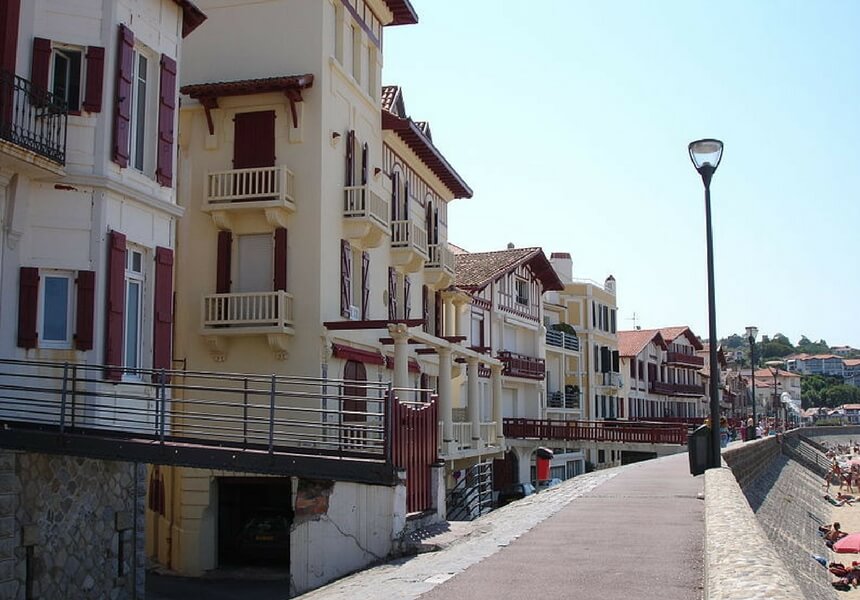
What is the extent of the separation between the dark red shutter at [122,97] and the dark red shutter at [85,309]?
2015mm

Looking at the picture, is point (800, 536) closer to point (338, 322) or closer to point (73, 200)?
point (338, 322)

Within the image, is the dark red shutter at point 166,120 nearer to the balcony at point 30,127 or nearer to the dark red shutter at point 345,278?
the balcony at point 30,127

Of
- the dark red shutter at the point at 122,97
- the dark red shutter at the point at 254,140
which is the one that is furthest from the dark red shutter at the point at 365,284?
the dark red shutter at the point at 122,97

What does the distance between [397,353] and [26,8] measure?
37.1 feet

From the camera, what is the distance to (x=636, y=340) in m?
77.8

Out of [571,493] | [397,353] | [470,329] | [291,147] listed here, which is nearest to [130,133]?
[291,147]

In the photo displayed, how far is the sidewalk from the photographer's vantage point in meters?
9.12

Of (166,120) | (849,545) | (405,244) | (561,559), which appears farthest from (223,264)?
(849,545)

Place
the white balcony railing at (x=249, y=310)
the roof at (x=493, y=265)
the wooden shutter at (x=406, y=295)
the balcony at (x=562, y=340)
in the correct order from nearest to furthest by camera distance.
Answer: the white balcony railing at (x=249, y=310)
the wooden shutter at (x=406, y=295)
the roof at (x=493, y=265)
the balcony at (x=562, y=340)

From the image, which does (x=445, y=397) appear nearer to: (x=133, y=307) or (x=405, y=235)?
(x=405, y=235)

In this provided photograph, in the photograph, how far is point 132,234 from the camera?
625 inches

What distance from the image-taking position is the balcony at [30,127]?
13.5m

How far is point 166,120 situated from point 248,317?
6320 millimetres

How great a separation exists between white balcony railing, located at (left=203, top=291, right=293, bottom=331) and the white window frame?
727cm
